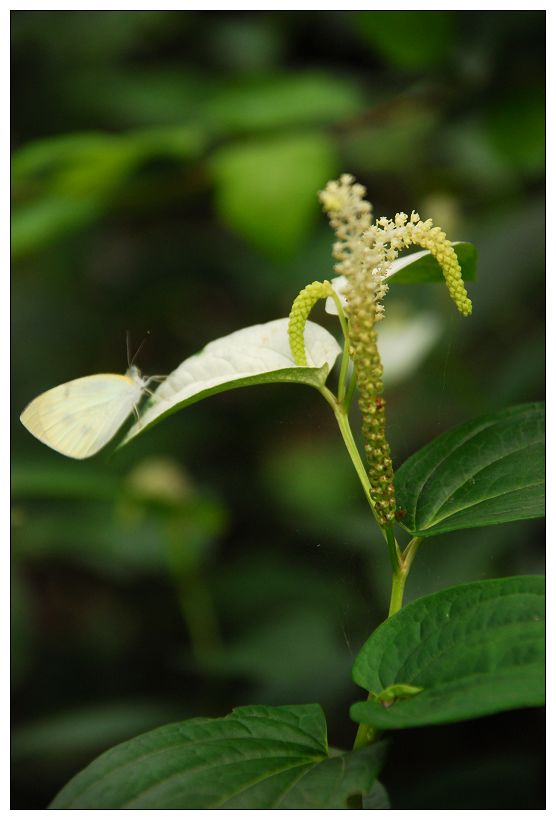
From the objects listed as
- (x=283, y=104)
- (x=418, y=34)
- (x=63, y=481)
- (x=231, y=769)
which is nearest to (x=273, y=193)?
(x=283, y=104)

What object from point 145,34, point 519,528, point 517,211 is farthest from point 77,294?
point 519,528

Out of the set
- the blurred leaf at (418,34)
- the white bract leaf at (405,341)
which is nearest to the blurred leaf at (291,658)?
the white bract leaf at (405,341)

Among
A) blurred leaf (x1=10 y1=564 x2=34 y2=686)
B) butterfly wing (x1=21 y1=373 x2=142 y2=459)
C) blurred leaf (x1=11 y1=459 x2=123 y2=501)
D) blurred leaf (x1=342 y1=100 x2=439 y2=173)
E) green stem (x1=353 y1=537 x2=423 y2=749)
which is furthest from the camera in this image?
blurred leaf (x1=342 y1=100 x2=439 y2=173)

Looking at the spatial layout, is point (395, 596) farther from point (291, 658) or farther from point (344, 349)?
point (291, 658)

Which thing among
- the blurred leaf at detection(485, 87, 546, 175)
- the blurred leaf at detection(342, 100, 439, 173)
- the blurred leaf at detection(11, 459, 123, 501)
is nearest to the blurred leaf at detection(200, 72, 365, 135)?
the blurred leaf at detection(342, 100, 439, 173)

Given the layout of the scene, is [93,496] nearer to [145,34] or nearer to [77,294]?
[77,294]

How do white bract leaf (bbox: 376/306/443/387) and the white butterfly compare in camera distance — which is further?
white bract leaf (bbox: 376/306/443/387)

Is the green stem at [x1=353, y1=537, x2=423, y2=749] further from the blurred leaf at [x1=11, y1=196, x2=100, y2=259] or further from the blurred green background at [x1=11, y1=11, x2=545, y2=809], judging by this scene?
the blurred leaf at [x1=11, y1=196, x2=100, y2=259]
